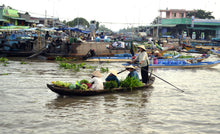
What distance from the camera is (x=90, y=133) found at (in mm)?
5586

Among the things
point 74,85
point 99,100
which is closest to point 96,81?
point 99,100

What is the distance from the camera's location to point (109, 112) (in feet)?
23.7

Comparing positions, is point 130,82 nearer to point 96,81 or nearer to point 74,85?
point 96,81

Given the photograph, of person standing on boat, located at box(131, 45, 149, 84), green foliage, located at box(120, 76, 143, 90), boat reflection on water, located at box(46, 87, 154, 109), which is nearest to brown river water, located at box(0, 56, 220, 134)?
boat reflection on water, located at box(46, 87, 154, 109)

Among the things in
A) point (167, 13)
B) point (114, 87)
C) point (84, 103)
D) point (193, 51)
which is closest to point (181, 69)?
point (114, 87)

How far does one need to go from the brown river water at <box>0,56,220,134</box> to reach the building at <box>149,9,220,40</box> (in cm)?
4403

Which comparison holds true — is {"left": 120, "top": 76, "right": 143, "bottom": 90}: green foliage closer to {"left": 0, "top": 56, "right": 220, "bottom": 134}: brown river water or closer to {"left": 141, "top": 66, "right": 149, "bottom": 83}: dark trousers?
{"left": 0, "top": 56, "right": 220, "bottom": 134}: brown river water

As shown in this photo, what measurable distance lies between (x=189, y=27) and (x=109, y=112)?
51107mm

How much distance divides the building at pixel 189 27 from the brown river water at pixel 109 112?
44.0 m

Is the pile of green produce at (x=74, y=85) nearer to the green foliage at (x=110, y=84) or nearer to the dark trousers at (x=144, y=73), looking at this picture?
the green foliage at (x=110, y=84)

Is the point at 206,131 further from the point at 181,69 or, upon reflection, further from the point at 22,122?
the point at 181,69

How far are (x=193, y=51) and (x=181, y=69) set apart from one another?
2112 cm

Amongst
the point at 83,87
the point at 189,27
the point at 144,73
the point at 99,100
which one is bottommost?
the point at 99,100

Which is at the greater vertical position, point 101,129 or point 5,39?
point 5,39
